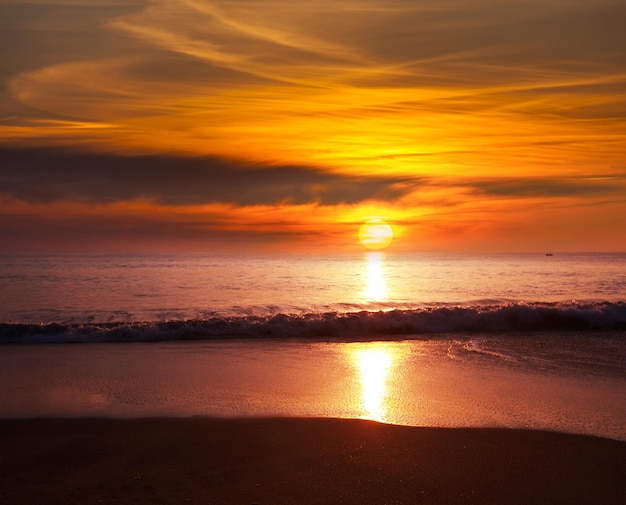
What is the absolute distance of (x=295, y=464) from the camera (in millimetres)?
6367

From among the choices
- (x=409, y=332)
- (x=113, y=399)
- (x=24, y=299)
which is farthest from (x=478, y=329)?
(x=24, y=299)

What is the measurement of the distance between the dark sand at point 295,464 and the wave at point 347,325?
839 centimetres

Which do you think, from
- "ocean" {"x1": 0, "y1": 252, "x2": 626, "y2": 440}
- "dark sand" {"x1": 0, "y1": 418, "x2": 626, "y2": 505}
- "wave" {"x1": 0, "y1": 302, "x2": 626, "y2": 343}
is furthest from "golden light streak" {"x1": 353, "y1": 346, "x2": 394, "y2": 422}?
"wave" {"x1": 0, "y1": 302, "x2": 626, "y2": 343}

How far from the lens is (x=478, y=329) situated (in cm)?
1809

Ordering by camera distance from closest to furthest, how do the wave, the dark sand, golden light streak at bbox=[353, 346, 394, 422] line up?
the dark sand
golden light streak at bbox=[353, 346, 394, 422]
the wave

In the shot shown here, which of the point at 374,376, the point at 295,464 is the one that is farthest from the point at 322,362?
the point at 295,464

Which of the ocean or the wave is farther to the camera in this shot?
the wave

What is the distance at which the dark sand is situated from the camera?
18.0 feet

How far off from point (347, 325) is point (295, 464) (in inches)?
450

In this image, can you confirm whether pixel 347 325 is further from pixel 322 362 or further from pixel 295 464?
pixel 295 464

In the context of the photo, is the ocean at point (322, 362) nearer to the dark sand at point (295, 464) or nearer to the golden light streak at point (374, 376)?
the golden light streak at point (374, 376)

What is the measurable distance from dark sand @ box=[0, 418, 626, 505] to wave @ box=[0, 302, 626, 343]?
8.39 m

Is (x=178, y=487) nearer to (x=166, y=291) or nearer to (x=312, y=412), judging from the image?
(x=312, y=412)

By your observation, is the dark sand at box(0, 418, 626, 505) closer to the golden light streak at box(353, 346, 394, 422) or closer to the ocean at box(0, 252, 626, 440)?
the ocean at box(0, 252, 626, 440)
